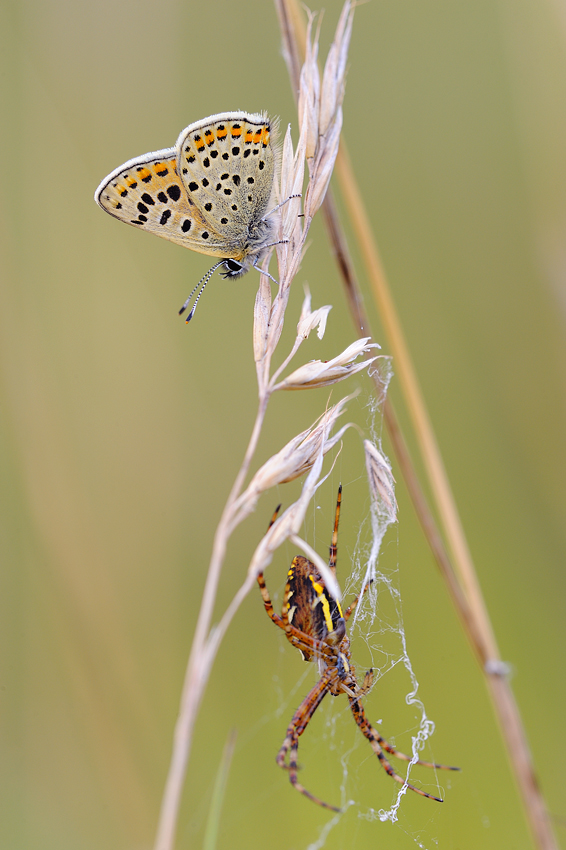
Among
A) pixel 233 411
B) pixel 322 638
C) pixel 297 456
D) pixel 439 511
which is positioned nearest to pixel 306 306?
pixel 297 456

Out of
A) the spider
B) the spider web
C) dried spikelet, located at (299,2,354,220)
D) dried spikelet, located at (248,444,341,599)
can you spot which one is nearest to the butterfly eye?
the spider web

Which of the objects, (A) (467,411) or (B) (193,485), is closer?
(A) (467,411)

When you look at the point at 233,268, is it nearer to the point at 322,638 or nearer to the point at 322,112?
the point at 322,112

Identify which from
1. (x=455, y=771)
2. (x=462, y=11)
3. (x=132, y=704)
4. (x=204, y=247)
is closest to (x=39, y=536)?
(x=132, y=704)

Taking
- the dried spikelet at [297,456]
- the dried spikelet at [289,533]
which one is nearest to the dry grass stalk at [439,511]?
the dried spikelet at [297,456]

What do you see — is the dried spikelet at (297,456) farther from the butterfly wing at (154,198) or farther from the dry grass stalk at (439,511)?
the butterfly wing at (154,198)

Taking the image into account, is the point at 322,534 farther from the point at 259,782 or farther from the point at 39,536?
the point at 39,536
